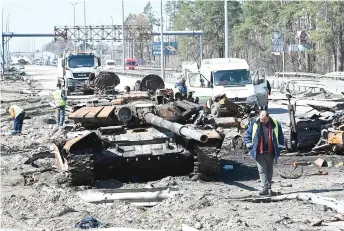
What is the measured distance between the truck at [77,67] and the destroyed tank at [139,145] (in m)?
24.5

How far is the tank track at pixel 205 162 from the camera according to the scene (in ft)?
47.6

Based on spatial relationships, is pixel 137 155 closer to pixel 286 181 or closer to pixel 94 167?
pixel 94 167

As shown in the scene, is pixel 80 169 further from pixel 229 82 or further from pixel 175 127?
pixel 229 82

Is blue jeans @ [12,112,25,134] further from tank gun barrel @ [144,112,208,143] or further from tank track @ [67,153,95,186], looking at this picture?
tank track @ [67,153,95,186]

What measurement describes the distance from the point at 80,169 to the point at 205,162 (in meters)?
2.32

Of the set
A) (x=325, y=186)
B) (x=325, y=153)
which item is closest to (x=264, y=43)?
(x=325, y=153)

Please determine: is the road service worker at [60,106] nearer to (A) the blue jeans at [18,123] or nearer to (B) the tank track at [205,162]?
(A) the blue jeans at [18,123]

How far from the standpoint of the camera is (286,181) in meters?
14.4

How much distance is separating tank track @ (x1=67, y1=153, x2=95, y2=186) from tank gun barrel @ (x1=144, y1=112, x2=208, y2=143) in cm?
152

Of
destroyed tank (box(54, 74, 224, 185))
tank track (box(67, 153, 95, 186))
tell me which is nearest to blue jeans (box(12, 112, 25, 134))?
destroyed tank (box(54, 74, 224, 185))

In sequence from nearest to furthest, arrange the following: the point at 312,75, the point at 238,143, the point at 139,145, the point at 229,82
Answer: the point at 139,145
the point at 238,143
the point at 229,82
the point at 312,75

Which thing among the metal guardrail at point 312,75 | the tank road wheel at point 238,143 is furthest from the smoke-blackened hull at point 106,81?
the metal guardrail at point 312,75

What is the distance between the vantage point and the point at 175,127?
1418 cm

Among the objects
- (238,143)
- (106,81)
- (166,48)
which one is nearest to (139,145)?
(238,143)
